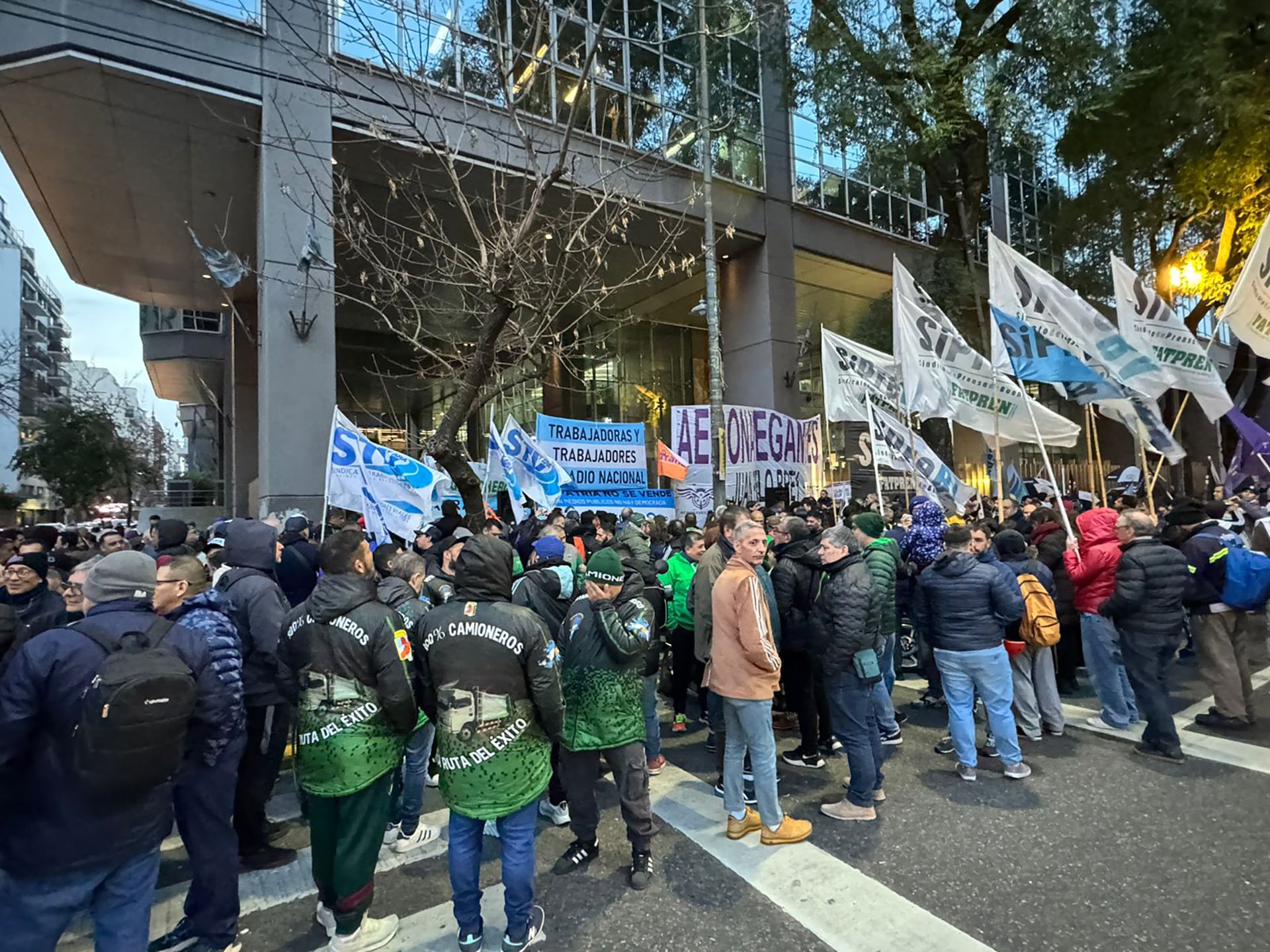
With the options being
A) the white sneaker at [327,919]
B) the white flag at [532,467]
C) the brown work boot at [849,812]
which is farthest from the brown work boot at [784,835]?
the white flag at [532,467]

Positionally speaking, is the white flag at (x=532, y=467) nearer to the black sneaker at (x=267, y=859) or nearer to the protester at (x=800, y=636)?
the protester at (x=800, y=636)

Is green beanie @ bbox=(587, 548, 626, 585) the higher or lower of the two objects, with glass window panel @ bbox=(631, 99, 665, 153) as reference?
lower

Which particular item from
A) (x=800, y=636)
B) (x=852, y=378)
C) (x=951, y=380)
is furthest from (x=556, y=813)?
(x=852, y=378)

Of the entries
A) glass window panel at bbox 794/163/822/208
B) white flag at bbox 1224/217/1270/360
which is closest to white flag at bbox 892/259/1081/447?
white flag at bbox 1224/217/1270/360

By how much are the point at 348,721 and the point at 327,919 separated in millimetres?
1097

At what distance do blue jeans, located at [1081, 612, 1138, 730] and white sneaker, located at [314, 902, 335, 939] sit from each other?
6.10 meters

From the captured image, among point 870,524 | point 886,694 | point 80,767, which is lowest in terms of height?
point 886,694

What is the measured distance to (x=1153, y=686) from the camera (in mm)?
5223

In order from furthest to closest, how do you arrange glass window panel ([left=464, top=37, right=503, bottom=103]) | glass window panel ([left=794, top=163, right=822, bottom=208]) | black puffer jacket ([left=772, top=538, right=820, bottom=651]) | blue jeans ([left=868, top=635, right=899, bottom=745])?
glass window panel ([left=794, top=163, right=822, bottom=208])
glass window panel ([left=464, top=37, right=503, bottom=103])
blue jeans ([left=868, top=635, right=899, bottom=745])
black puffer jacket ([left=772, top=538, right=820, bottom=651])

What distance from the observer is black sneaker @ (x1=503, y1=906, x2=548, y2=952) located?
310 centimetres

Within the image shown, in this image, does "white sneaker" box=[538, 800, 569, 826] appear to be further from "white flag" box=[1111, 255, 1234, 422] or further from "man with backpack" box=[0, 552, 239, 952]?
"white flag" box=[1111, 255, 1234, 422]

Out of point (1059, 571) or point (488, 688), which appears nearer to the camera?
point (488, 688)

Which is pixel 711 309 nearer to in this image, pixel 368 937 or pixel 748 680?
pixel 748 680

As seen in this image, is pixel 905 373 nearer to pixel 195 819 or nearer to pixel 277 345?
pixel 195 819
